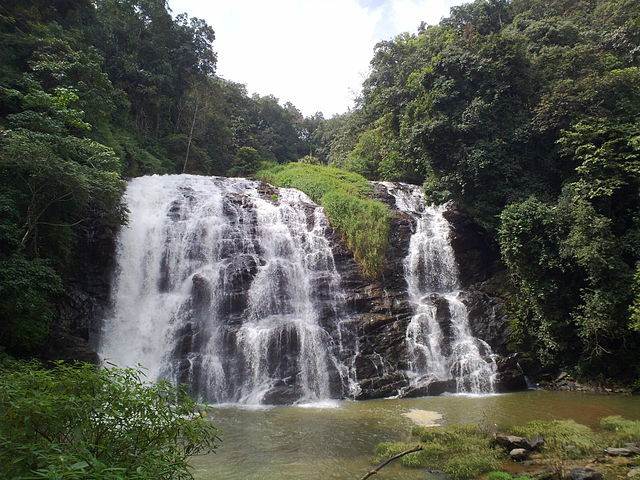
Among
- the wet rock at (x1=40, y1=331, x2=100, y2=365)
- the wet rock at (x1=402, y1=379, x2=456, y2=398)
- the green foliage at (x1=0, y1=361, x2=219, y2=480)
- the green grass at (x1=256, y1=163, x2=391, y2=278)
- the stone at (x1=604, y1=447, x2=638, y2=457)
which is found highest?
the green grass at (x1=256, y1=163, x2=391, y2=278)

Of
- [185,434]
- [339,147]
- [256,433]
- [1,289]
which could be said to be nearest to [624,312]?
[256,433]

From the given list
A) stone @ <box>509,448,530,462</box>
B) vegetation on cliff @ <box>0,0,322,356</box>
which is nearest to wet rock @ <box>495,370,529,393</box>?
stone @ <box>509,448,530,462</box>

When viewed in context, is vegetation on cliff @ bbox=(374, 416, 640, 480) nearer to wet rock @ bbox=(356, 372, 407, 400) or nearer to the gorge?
wet rock @ bbox=(356, 372, 407, 400)

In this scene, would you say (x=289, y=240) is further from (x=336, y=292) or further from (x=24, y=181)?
(x=24, y=181)

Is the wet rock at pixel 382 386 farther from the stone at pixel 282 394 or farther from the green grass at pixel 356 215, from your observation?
the green grass at pixel 356 215

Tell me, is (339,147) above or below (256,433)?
above

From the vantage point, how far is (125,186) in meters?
18.4

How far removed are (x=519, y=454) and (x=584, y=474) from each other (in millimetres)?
1229

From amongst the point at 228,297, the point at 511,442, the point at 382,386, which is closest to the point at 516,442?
the point at 511,442

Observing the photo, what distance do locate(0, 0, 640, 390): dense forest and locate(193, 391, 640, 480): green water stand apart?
3.28 meters

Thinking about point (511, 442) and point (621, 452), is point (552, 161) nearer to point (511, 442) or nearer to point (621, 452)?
point (621, 452)

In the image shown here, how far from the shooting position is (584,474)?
577 centimetres

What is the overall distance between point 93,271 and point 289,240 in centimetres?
729

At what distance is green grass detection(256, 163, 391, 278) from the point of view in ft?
54.7
